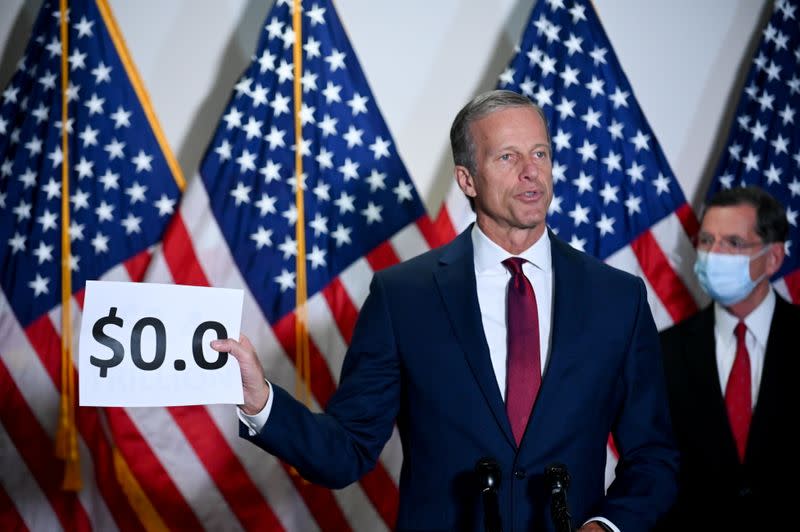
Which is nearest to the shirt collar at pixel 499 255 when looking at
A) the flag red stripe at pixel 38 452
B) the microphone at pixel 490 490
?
the microphone at pixel 490 490

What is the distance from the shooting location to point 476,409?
67.0 inches

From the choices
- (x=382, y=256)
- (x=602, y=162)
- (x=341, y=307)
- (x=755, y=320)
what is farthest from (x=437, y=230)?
(x=755, y=320)

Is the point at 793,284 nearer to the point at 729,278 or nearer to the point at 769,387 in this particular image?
the point at 729,278

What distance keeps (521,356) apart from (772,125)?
233 cm

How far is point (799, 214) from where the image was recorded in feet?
11.4

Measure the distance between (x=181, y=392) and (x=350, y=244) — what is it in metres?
1.75

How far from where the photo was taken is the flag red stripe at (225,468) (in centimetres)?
309

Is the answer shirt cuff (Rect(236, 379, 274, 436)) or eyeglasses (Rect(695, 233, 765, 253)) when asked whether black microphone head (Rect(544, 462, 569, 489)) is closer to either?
shirt cuff (Rect(236, 379, 274, 436))

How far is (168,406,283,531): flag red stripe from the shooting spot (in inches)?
121

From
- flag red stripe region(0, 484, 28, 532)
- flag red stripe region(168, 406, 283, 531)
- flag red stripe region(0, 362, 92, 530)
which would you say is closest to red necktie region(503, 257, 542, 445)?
flag red stripe region(168, 406, 283, 531)

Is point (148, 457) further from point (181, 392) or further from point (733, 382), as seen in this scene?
point (733, 382)

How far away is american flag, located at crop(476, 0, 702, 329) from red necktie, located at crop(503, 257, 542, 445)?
61.9 inches

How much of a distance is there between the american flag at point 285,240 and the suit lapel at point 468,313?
4.24ft

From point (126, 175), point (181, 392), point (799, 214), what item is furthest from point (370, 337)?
point (799, 214)
